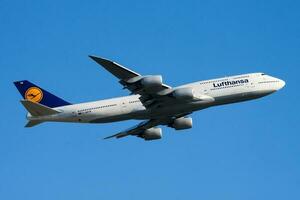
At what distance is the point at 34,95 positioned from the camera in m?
81.1

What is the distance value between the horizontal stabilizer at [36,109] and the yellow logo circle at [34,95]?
173 inches

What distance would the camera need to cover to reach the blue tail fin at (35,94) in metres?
80.4

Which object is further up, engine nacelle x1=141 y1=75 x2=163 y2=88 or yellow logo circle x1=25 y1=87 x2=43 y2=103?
yellow logo circle x1=25 y1=87 x2=43 y2=103

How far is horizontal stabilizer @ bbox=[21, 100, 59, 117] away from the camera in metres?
75.1

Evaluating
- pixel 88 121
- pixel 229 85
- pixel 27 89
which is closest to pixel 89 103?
pixel 88 121

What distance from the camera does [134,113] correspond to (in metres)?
76.2

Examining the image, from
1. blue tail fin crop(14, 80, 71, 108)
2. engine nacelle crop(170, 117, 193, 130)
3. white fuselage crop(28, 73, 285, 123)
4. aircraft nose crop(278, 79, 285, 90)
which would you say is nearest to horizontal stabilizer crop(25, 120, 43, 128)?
white fuselage crop(28, 73, 285, 123)

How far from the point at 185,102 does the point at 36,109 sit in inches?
695

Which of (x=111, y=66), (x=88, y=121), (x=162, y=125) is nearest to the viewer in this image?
(x=111, y=66)

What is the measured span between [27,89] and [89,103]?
8.72 meters

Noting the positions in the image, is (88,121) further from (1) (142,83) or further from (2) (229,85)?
(2) (229,85)

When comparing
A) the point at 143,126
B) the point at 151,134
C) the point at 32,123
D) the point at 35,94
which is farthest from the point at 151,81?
the point at 35,94

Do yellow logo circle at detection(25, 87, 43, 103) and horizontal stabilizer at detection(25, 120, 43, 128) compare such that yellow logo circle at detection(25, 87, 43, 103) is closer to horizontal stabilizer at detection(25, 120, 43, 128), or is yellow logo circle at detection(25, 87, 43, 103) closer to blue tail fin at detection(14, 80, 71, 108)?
blue tail fin at detection(14, 80, 71, 108)

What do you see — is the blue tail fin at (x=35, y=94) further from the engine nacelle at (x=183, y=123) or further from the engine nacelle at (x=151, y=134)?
the engine nacelle at (x=183, y=123)
